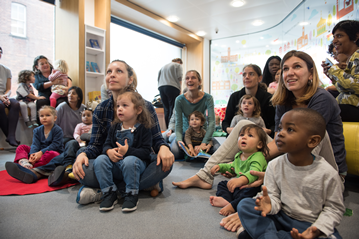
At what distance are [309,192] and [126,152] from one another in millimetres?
975

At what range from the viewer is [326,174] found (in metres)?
0.81

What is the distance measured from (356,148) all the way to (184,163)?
1540mm

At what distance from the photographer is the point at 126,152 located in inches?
53.0

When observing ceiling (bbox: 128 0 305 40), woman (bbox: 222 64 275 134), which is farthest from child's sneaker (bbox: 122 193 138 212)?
ceiling (bbox: 128 0 305 40)

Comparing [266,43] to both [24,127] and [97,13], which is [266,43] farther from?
[24,127]

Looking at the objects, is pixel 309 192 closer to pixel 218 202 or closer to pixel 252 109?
pixel 218 202

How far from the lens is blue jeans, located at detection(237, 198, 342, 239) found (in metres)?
0.83

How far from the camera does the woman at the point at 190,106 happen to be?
246 cm

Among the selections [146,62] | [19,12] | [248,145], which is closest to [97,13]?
[19,12]

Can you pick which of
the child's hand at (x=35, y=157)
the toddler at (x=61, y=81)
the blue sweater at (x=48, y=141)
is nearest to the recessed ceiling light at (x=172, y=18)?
the toddler at (x=61, y=81)

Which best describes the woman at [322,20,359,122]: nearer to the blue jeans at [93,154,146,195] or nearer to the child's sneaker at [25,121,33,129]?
the blue jeans at [93,154,146,195]

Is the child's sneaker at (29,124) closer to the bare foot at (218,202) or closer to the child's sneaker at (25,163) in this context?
the child's sneaker at (25,163)

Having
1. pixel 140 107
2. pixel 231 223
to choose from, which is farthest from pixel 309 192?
pixel 140 107

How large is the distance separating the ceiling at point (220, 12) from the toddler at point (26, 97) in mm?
2647
